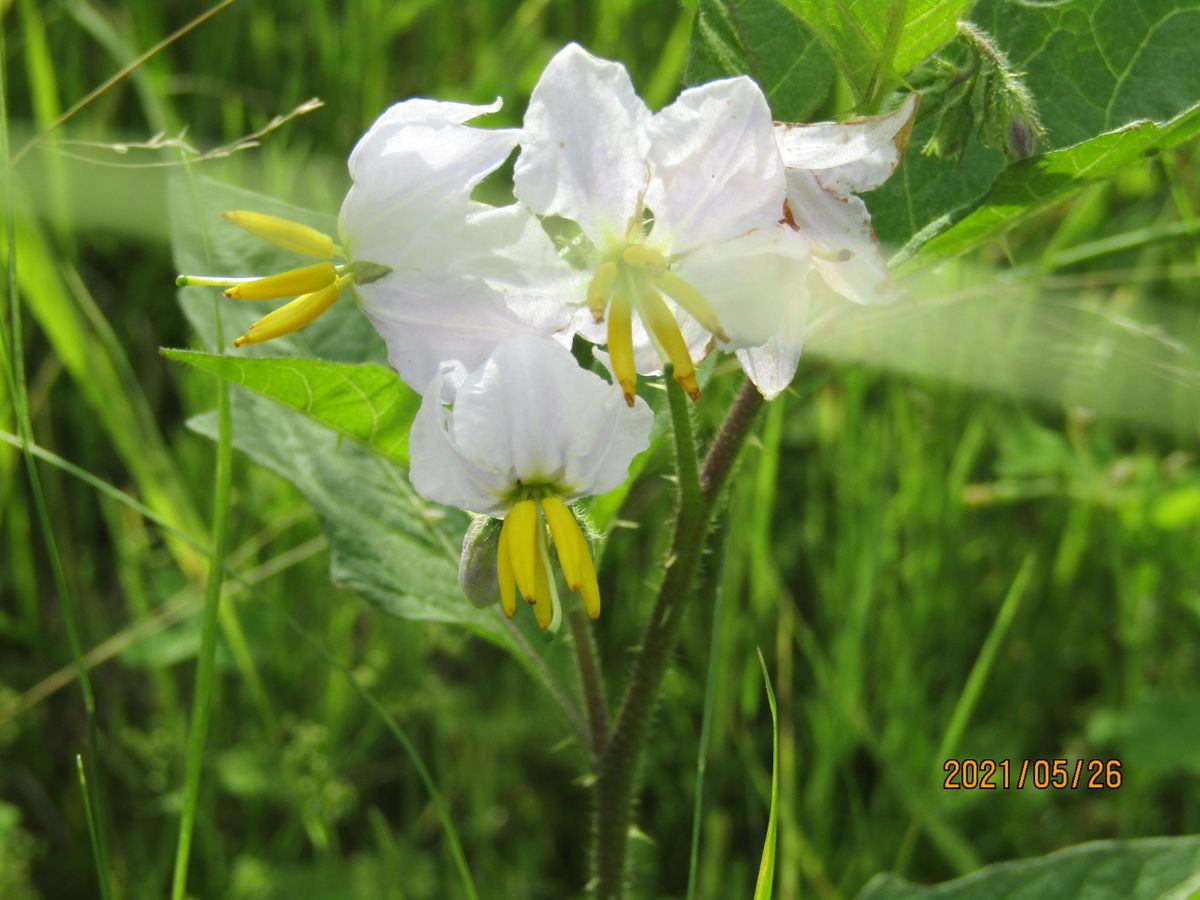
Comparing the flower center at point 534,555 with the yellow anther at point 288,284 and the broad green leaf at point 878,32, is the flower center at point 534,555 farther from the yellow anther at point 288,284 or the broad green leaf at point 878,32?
the broad green leaf at point 878,32

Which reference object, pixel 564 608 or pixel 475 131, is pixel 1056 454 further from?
pixel 475 131

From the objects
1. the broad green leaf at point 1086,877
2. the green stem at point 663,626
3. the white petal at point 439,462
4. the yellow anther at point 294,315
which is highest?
the yellow anther at point 294,315

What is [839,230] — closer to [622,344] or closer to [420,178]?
[622,344]

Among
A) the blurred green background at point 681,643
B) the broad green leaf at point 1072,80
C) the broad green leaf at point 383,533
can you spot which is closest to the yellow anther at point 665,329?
the broad green leaf at point 1072,80

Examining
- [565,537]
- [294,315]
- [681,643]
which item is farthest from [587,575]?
[681,643]

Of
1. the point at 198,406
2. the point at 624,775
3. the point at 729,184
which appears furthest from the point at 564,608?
the point at 198,406
